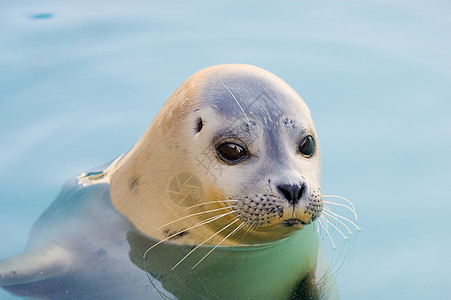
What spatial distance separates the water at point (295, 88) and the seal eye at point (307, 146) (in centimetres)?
74

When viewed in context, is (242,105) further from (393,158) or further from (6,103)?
(6,103)

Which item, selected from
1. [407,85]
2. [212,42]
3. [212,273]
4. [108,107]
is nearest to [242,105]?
[212,273]

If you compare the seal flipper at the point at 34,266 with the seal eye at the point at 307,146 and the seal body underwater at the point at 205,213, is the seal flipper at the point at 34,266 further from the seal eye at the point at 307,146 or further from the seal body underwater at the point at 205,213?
the seal eye at the point at 307,146

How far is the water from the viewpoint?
3965mm

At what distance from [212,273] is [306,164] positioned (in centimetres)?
75

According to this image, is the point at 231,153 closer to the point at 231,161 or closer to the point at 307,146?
the point at 231,161

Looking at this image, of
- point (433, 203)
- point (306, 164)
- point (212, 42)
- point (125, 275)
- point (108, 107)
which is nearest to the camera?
point (306, 164)

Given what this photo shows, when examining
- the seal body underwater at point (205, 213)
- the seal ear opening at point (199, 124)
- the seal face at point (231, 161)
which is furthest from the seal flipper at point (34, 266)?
the seal ear opening at point (199, 124)

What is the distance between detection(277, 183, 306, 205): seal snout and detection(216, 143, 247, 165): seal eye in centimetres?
25

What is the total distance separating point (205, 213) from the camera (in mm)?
3230

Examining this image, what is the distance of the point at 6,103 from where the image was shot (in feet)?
17.4

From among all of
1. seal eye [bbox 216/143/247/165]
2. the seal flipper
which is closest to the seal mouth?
seal eye [bbox 216/143/247/165]

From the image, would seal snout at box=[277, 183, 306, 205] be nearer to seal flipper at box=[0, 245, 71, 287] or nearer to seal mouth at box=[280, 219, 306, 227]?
seal mouth at box=[280, 219, 306, 227]

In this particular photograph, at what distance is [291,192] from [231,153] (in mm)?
347
